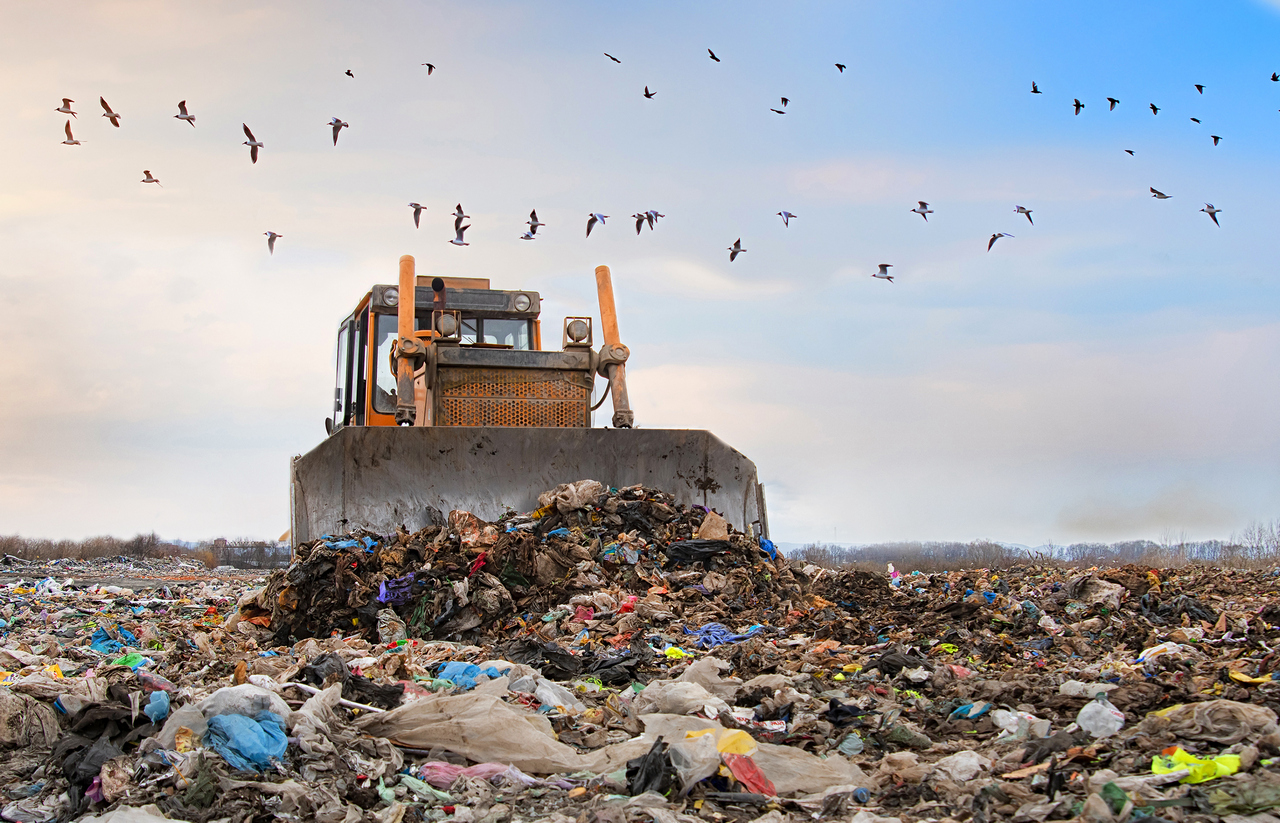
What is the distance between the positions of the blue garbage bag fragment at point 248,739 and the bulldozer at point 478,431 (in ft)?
12.4

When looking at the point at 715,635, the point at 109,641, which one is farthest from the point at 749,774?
the point at 109,641

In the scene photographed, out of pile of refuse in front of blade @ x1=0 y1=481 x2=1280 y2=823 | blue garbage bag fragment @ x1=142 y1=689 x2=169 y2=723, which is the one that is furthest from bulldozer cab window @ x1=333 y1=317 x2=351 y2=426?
blue garbage bag fragment @ x1=142 y1=689 x2=169 y2=723

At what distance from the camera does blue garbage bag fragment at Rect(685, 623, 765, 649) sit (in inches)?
216

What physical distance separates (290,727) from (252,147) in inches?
243

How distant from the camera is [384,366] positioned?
28.9 feet

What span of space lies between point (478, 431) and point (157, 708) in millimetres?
4079

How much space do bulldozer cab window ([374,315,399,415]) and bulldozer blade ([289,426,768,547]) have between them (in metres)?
1.27

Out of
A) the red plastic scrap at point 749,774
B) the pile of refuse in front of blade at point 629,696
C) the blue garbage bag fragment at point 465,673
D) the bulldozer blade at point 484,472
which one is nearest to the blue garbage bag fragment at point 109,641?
the pile of refuse in front of blade at point 629,696

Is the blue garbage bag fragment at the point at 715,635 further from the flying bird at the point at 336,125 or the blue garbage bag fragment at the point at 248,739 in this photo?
the flying bird at the point at 336,125

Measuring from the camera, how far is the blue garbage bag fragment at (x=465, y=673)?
4.26 m

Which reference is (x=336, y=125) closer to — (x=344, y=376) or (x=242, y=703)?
(x=344, y=376)

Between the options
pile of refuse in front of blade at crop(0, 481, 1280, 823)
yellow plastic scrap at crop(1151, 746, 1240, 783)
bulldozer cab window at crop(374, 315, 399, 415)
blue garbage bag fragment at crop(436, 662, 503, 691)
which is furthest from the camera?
bulldozer cab window at crop(374, 315, 399, 415)

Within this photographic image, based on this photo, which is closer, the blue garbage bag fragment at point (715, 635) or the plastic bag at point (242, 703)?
the plastic bag at point (242, 703)

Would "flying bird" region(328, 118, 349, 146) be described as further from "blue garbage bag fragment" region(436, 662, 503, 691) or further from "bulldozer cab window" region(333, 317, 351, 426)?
"blue garbage bag fragment" region(436, 662, 503, 691)
